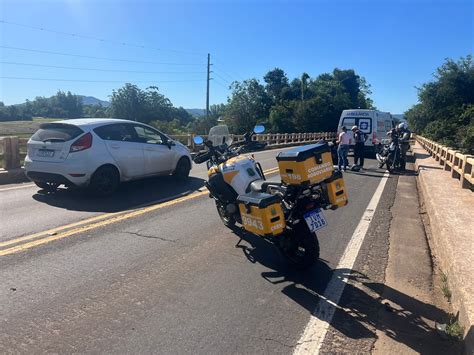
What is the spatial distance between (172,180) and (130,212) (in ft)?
12.0

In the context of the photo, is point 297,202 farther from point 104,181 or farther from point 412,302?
point 104,181

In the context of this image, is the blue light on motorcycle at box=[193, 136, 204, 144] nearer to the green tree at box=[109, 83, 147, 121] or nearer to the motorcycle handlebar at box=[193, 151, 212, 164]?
the motorcycle handlebar at box=[193, 151, 212, 164]

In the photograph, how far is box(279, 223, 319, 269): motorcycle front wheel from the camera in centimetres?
446

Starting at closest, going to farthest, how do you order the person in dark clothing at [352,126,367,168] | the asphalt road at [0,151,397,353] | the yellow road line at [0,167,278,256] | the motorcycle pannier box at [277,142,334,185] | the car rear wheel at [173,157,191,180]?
1. the asphalt road at [0,151,397,353]
2. the motorcycle pannier box at [277,142,334,185]
3. the yellow road line at [0,167,278,256]
4. the car rear wheel at [173,157,191,180]
5. the person in dark clothing at [352,126,367,168]

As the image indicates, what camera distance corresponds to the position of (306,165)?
4.32 m

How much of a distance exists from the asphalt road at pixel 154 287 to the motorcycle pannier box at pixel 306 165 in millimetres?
1118

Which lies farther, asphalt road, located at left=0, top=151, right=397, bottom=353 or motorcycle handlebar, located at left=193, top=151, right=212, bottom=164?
motorcycle handlebar, located at left=193, top=151, right=212, bottom=164

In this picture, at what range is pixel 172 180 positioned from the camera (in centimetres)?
1048

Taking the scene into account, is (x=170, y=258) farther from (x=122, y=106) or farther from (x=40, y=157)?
(x=122, y=106)

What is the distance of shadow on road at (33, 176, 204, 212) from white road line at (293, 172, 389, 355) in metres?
3.99

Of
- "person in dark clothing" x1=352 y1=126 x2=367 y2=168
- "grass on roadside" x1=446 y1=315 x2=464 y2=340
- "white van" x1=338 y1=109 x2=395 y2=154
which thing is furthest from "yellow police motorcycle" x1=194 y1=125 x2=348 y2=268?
"white van" x1=338 y1=109 x2=395 y2=154

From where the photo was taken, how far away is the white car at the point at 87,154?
7691mm

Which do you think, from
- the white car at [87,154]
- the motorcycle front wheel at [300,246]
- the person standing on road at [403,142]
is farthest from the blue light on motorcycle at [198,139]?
the person standing on road at [403,142]

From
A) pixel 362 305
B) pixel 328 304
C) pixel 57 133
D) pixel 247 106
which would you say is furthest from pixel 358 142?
pixel 247 106
